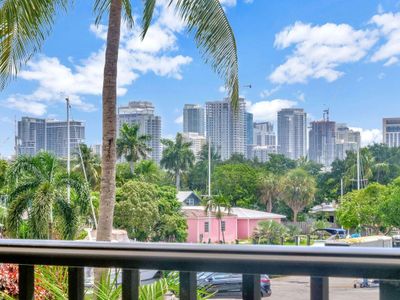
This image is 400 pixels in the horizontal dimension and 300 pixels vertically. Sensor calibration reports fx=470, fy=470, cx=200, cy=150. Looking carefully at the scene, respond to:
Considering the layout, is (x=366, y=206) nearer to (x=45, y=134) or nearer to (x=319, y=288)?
(x=45, y=134)

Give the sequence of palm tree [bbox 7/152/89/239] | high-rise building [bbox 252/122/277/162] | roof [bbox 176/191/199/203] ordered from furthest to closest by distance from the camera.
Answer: high-rise building [bbox 252/122/277/162], roof [bbox 176/191/199/203], palm tree [bbox 7/152/89/239]

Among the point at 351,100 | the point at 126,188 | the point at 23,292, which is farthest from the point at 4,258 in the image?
the point at 351,100

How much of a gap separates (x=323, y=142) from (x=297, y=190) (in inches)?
55.5

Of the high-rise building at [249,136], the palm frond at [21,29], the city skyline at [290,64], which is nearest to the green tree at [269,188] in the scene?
the high-rise building at [249,136]

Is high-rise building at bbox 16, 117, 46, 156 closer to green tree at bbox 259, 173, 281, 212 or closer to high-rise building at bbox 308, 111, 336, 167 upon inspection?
green tree at bbox 259, 173, 281, 212

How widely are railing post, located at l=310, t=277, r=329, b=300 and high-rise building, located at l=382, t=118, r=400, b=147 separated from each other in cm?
916

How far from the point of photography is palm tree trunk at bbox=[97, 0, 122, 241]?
4.09 metres

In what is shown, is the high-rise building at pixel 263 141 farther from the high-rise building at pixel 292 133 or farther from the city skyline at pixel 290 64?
the city skyline at pixel 290 64

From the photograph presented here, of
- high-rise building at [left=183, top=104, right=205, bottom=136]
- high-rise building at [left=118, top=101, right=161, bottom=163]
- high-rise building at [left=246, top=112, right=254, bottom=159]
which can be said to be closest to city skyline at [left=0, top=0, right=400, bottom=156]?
high-rise building at [left=118, top=101, right=161, bottom=163]

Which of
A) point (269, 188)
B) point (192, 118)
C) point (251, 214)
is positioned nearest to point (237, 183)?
point (269, 188)

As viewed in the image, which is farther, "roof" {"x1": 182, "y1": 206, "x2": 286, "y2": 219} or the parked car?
"roof" {"x1": 182, "y1": 206, "x2": 286, "y2": 219}

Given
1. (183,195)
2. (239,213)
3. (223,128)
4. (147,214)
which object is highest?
(223,128)

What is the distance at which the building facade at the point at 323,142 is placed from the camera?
1163 centimetres

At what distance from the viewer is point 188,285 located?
1.73ft
